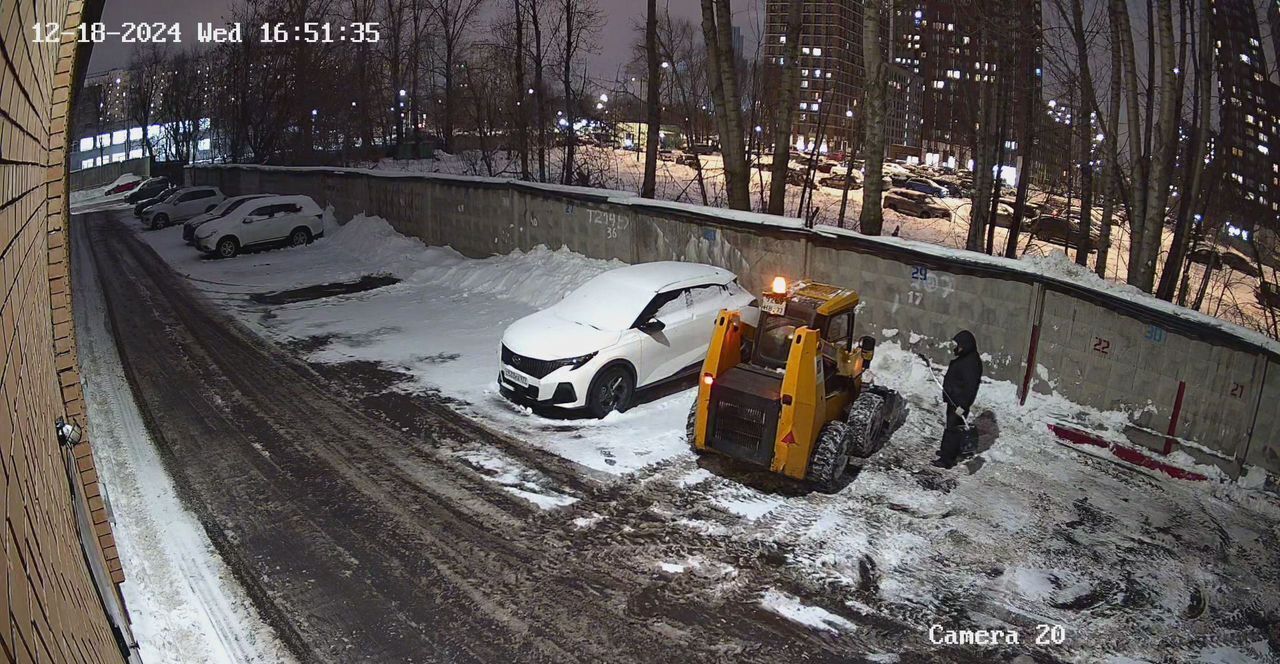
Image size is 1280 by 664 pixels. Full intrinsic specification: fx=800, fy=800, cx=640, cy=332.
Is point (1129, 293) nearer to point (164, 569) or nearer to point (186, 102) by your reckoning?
point (164, 569)

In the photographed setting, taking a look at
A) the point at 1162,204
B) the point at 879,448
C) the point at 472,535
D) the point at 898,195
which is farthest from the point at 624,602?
the point at 898,195

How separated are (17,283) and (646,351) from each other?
8.94 m

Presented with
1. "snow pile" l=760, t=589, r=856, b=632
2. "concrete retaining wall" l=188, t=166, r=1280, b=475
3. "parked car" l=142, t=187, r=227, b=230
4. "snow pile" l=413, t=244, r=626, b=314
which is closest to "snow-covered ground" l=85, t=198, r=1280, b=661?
"snow pile" l=760, t=589, r=856, b=632

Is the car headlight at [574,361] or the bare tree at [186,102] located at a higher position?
the bare tree at [186,102]

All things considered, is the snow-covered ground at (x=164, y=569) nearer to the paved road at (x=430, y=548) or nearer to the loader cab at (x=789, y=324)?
the paved road at (x=430, y=548)

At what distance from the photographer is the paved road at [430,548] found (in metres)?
6.25

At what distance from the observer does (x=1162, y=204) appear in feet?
48.2

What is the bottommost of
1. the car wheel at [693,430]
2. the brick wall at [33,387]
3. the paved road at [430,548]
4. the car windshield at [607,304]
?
the paved road at [430,548]

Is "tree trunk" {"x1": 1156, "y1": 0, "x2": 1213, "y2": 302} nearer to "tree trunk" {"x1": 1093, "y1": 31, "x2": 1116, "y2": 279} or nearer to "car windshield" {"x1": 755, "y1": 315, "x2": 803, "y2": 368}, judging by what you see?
"tree trunk" {"x1": 1093, "y1": 31, "x2": 1116, "y2": 279}

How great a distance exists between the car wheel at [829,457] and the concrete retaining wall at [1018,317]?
3829 millimetres

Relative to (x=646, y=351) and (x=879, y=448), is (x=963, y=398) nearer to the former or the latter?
(x=879, y=448)

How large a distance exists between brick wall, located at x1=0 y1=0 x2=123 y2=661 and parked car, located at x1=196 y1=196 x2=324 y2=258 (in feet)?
67.4

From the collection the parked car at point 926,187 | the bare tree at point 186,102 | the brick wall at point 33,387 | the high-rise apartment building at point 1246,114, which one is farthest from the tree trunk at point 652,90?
the bare tree at point 186,102

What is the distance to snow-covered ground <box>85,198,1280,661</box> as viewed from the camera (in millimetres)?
6660
